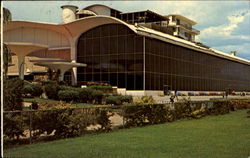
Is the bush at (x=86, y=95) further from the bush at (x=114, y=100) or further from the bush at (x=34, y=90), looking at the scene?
the bush at (x=34, y=90)

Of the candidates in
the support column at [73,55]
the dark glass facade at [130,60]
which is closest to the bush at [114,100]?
the dark glass facade at [130,60]

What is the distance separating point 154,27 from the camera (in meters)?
58.6

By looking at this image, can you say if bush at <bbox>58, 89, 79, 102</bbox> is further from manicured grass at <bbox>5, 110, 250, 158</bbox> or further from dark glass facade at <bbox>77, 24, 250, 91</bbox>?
manicured grass at <bbox>5, 110, 250, 158</bbox>

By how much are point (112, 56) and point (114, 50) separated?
3.15 ft

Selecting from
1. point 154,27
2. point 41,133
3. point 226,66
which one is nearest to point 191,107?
point 41,133

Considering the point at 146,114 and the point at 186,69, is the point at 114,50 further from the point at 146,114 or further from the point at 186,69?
the point at 146,114

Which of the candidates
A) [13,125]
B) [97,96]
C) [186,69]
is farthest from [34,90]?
[186,69]

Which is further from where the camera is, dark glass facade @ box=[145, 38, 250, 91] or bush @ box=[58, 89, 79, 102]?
dark glass facade @ box=[145, 38, 250, 91]

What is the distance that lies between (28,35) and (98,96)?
27.6m

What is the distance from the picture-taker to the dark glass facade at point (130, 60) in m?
48.6

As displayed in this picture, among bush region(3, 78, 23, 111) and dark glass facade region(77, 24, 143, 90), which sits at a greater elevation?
dark glass facade region(77, 24, 143, 90)

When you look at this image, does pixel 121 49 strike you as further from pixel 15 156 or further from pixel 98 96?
pixel 15 156

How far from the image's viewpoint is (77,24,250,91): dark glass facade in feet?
160

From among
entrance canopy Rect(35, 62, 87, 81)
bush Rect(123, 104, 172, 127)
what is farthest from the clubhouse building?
bush Rect(123, 104, 172, 127)
